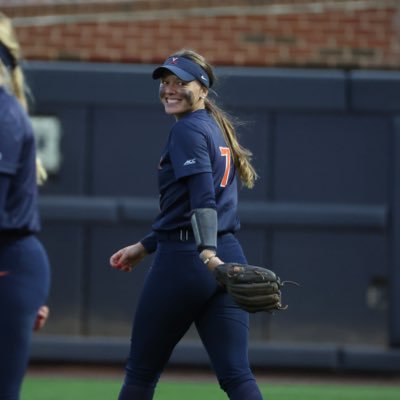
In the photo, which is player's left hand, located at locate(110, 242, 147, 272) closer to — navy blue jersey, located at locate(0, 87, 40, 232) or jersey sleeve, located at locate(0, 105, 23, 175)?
navy blue jersey, located at locate(0, 87, 40, 232)

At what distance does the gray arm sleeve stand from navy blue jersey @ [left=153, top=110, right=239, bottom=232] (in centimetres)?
4

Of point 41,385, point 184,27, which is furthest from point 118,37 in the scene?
point 41,385

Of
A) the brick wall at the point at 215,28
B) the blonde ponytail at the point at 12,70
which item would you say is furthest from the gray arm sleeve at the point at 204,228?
the brick wall at the point at 215,28

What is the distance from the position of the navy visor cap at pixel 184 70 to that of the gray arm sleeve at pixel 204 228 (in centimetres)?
53

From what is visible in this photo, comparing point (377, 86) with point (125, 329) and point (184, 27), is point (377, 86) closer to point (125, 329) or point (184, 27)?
point (184, 27)

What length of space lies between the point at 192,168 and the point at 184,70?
418 millimetres

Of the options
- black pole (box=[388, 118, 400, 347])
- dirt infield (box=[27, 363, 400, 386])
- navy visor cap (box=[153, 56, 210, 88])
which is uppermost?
navy visor cap (box=[153, 56, 210, 88])

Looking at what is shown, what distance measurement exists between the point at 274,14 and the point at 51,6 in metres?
1.73

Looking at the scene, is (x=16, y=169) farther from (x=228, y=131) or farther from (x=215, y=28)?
(x=215, y=28)

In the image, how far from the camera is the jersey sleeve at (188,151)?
4.28 metres

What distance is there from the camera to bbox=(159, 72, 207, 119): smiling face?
176 inches

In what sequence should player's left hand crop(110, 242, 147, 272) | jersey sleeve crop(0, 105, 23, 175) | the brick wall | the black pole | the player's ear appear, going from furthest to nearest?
the brick wall < the black pole < player's left hand crop(110, 242, 147, 272) < the player's ear < jersey sleeve crop(0, 105, 23, 175)

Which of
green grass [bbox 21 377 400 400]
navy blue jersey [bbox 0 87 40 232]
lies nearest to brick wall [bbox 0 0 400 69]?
green grass [bbox 21 377 400 400]

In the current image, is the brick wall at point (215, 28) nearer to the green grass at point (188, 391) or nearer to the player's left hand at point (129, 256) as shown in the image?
the green grass at point (188, 391)
